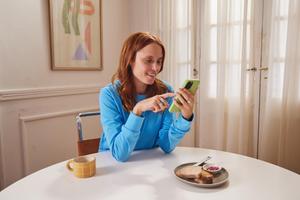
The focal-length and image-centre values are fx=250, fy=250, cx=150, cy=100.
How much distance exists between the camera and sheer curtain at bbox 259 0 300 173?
188 centimetres

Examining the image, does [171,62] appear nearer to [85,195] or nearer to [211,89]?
[211,89]

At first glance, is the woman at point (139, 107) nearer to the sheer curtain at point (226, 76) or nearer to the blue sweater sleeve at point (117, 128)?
the blue sweater sleeve at point (117, 128)

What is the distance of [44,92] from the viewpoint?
2.18m

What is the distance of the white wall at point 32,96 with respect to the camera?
1949 millimetres

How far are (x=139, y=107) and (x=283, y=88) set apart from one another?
1392 mm

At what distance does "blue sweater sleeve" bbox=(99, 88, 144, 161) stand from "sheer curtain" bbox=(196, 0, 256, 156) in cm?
132

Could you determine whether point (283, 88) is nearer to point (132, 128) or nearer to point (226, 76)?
point (226, 76)

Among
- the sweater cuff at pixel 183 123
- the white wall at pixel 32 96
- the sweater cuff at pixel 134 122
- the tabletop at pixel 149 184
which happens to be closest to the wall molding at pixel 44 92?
the white wall at pixel 32 96

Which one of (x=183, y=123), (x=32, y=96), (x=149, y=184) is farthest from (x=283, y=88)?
(x=32, y=96)

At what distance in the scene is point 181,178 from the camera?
0.86 m

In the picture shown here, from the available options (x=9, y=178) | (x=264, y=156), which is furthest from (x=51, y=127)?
(x=264, y=156)

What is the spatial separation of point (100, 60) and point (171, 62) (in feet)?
2.50

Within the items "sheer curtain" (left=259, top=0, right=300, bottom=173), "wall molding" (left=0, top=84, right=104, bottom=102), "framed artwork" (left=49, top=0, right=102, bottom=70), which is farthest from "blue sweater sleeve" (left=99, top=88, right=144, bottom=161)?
"sheer curtain" (left=259, top=0, right=300, bottom=173)

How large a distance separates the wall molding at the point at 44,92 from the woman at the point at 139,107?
1063 millimetres
